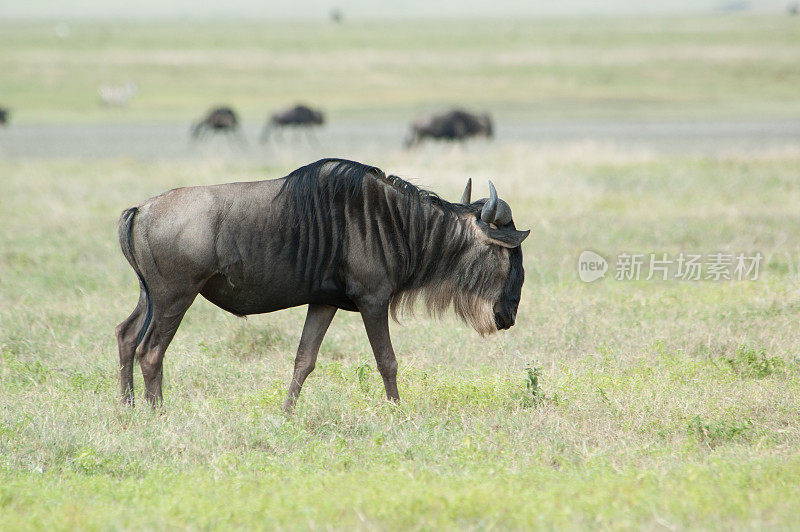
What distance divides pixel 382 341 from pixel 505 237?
3.50ft

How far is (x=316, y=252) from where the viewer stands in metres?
6.14

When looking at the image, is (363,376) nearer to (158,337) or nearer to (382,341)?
(382,341)

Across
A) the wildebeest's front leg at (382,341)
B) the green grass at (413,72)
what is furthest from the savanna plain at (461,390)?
the green grass at (413,72)

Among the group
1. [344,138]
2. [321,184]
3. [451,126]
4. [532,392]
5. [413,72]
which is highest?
[413,72]

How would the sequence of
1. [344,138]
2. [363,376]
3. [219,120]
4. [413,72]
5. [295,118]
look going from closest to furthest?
[363,376], [219,120], [295,118], [344,138], [413,72]

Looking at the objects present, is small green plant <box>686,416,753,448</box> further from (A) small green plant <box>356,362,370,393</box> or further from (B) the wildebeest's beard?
(A) small green plant <box>356,362,370,393</box>

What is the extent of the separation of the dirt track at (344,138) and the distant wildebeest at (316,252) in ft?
56.8

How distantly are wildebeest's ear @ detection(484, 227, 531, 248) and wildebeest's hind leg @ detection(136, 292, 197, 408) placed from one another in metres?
1.98

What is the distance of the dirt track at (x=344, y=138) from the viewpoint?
85.0ft

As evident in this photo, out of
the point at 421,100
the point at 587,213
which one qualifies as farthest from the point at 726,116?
the point at 587,213

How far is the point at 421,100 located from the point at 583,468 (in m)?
49.5

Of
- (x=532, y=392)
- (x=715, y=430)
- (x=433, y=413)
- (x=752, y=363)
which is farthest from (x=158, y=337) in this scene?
(x=752, y=363)

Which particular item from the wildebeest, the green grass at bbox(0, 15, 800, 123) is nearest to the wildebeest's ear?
the wildebeest

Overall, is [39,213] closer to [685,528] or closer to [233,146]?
[685,528]
